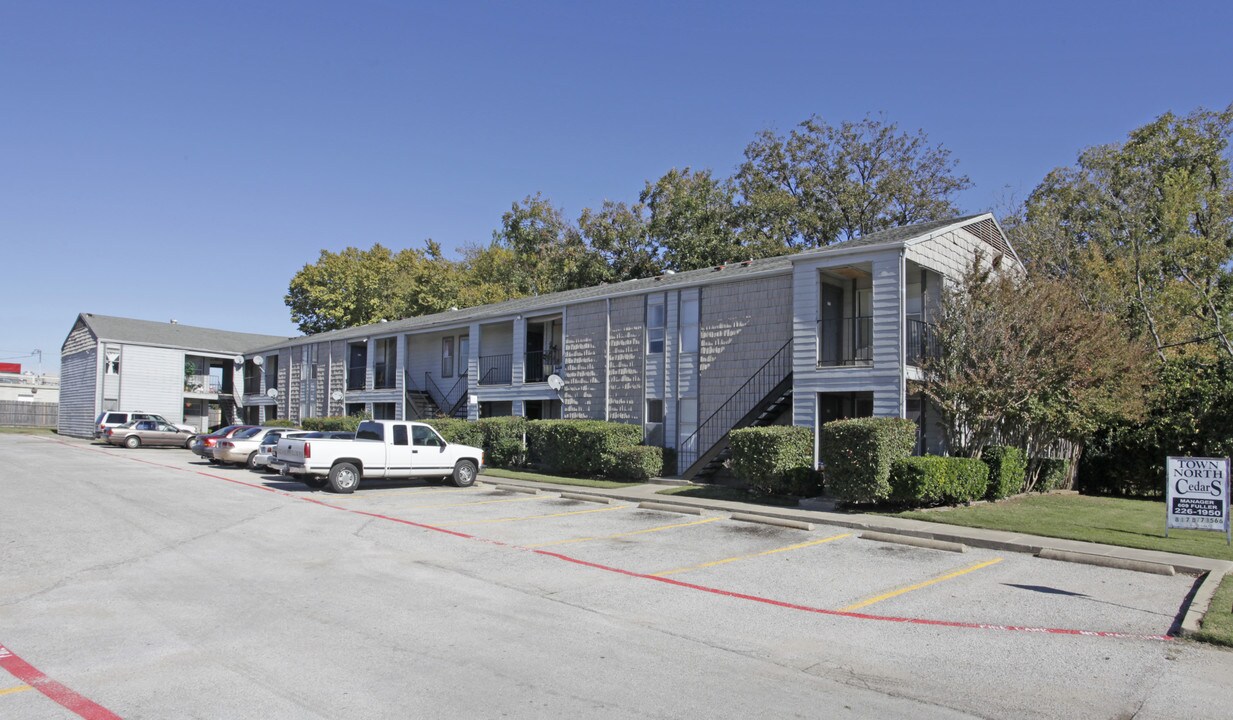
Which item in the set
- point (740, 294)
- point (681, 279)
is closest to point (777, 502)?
point (740, 294)

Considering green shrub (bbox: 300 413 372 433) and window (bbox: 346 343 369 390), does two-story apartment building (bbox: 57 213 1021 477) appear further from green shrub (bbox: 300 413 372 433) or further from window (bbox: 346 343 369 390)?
window (bbox: 346 343 369 390)

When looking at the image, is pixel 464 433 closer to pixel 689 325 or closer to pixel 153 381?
pixel 689 325

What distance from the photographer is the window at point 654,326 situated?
78.8 feet

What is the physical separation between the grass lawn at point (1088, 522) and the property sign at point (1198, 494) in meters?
0.34

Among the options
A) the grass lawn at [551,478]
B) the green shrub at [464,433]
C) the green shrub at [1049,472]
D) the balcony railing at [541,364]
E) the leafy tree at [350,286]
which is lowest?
the grass lawn at [551,478]

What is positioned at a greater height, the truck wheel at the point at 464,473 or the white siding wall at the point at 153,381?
the white siding wall at the point at 153,381

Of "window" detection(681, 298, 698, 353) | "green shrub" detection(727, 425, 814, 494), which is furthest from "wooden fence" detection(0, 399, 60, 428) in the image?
"green shrub" detection(727, 425, 814, 494)

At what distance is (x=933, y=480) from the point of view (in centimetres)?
1532

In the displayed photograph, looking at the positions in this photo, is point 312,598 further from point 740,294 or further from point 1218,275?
point 1218,275

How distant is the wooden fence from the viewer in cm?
6069

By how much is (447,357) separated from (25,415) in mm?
46483

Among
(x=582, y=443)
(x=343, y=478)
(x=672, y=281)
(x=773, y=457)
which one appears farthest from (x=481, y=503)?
(x=672, y=281)

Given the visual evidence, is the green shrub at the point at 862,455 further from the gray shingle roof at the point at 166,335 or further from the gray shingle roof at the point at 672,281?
the gray shingle roof at the point at 166,335

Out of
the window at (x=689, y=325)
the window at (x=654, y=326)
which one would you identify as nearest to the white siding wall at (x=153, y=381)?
the window at (x=654, y=326)
